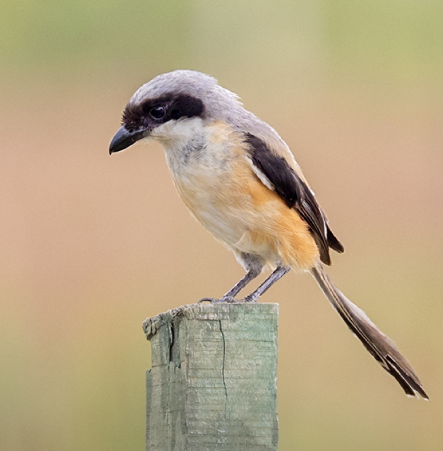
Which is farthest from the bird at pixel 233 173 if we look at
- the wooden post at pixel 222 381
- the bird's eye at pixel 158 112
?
→ the wooden post at pixel 222 381

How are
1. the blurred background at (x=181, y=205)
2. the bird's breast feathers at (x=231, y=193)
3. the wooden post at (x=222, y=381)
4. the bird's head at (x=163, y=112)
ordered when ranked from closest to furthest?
the wooden post at (x=222, y=381) → the bird's breast feathers at (x=231, y=193) → the bird's head at (x=163, y=112) → the blurred background at (x=181, y=205)

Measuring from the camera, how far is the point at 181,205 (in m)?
7.06

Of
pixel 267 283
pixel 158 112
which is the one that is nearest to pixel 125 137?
pixel 158 112

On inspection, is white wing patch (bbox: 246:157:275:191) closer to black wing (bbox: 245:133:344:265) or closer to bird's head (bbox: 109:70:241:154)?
black wing (bbox: 245:133:344:265)

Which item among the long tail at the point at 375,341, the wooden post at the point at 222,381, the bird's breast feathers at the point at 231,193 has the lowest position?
the wooden post at the point at 222,381

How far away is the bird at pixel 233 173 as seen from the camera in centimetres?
347

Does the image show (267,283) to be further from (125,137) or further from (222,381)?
(222,381)

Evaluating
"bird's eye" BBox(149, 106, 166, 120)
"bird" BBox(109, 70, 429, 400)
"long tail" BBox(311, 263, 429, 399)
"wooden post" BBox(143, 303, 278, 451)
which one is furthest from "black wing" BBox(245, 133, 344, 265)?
"wooden post" BBox(143, 303, 278, 451)

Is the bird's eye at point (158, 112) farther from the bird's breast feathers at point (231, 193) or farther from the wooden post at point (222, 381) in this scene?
the wooden post at point (222, 381)

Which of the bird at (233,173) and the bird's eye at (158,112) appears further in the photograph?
the bird's eye at (158,112)

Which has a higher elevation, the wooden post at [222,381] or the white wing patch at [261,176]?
the white wing patch at [261,176]

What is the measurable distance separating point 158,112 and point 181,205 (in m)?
3.46

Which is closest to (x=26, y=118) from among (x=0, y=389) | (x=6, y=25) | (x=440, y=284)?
(x=6, y=25)

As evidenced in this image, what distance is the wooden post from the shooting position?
229 centimetres
